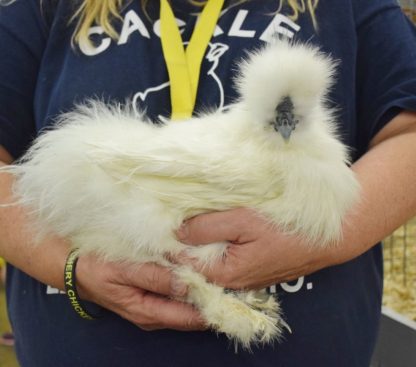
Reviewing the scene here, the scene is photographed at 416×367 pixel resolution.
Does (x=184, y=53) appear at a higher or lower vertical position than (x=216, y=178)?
higher

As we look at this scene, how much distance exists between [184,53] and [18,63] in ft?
1.12

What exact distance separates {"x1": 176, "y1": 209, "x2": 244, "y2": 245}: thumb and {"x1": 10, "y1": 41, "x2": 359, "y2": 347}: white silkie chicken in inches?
0.6

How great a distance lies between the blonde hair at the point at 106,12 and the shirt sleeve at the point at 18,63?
3.2 inches

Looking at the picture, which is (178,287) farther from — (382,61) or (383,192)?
(382,61)

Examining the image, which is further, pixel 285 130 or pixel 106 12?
pixel 106 12

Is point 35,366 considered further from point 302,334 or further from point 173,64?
point 173,64

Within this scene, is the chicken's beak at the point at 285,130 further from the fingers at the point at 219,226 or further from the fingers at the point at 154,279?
the fingers at the point at 154,279

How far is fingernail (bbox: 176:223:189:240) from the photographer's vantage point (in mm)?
885

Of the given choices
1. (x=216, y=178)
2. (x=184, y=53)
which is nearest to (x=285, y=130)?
(x=216, y=178)

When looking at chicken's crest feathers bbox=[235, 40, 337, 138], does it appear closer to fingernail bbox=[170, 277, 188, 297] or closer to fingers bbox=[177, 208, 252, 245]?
fingers bbox=[177, 208, 252, 245]

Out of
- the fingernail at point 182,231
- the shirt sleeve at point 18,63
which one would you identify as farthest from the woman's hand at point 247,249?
the shirt sleeve at point 18,63

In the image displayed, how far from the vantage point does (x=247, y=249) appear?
0.87 m

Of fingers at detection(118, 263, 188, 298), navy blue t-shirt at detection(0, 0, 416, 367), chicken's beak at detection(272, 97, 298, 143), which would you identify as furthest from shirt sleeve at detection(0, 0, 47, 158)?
chicken's beak at detection(272, 97, 298, 143)

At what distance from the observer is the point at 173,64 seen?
3.33 ft
